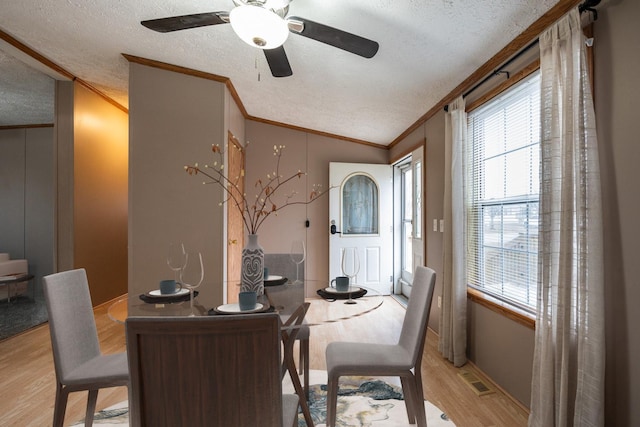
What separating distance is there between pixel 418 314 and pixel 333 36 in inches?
58.5

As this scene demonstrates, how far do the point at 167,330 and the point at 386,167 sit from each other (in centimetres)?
442

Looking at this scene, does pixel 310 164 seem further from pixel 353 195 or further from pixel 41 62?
pixel 41 62

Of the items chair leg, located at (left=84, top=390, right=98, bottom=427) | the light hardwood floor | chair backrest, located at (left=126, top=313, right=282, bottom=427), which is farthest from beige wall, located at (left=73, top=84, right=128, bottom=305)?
chair backrest, located at (left=126, top=313, right=282, bottom=427)

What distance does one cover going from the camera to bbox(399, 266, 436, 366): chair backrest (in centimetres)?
170

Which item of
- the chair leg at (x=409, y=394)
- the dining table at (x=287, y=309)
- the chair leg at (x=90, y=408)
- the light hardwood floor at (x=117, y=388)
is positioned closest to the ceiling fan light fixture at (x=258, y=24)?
the dining table at (x=287, y=309)

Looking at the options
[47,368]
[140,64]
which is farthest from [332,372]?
[140,64]

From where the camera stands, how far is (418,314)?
5.85ft

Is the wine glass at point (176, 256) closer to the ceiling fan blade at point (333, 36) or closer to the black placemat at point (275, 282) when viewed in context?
the black placemat at point (275, 282)

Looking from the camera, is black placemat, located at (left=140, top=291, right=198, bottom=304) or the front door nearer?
black placemat, located at (left=140, top=291, right=198, bottom=304)

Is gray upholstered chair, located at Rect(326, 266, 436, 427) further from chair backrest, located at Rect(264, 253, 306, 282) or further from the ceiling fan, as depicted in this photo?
the ceiling fan

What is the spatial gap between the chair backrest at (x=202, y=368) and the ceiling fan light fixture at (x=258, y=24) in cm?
134

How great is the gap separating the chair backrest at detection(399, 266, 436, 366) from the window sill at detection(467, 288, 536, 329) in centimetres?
74

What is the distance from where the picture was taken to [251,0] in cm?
176

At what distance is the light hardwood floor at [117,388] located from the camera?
2.04 m
